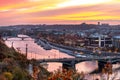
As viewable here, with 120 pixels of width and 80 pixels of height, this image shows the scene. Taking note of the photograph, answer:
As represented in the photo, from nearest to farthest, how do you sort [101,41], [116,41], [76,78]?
[76,78]
[116,41]
[101,41]

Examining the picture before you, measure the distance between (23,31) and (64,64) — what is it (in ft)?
257

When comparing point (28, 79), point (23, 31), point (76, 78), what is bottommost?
point (23, 31)

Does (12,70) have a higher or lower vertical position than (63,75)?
lower

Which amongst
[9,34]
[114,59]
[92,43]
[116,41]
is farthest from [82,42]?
[114,59]

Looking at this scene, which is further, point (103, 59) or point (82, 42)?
point (82, 42)

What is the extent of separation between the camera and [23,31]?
105812 mm

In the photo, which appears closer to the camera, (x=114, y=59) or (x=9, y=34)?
(x=114, y=59)

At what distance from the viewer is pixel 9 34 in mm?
82875

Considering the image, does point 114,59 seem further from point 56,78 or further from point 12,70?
point 56,78

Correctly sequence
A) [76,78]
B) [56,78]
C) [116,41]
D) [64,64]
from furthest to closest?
[116,41] → [64,64] → [76,78] → [56,78]

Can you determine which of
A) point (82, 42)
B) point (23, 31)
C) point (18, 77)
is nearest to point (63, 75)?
point (18, 77)

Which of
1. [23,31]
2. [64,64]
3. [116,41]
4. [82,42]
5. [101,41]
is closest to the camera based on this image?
[64,64]

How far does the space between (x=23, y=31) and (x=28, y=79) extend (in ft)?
320

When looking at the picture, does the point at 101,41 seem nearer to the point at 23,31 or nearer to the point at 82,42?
the point at 82,42
